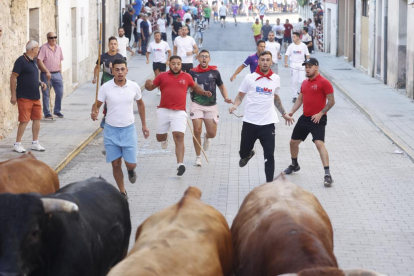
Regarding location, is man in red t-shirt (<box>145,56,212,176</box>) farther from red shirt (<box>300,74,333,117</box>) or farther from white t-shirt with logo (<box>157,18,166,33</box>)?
white t-shirt with logo (<box>157,18,166,33</box>)

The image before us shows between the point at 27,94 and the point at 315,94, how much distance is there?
5.64 meters

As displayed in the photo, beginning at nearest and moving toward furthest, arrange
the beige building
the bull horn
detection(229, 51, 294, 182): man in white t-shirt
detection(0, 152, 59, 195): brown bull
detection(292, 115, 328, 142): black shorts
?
the bull horn, detection(0, 152, 59, 195): brown bull, detection(229, 51, 294, 182): man in white t-shirt, detection(292, 115, 328, 142): black shorts, the beige building

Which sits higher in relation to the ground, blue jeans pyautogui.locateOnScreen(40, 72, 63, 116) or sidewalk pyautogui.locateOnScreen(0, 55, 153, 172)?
blue jeans pyautogui.locateOnScreen(40, 72, 63, 116)

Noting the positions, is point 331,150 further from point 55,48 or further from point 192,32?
point 192,32

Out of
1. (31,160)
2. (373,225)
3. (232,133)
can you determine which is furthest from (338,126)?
(31,160)

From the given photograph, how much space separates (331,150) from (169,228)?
33.7 ft

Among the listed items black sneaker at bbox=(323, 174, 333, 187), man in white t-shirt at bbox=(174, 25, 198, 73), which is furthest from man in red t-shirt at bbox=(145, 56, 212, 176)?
man in white t-shirt at bbox=(174, 25, 198, 73)

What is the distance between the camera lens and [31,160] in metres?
8.81

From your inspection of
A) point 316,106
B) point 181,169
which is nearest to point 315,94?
point 316,106

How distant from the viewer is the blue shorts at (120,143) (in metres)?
11.8

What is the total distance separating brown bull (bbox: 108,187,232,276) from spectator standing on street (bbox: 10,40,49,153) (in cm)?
876

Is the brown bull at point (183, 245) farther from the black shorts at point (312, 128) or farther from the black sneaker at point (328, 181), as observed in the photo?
the black shorts at point (312, 128)

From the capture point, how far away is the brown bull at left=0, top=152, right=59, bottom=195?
8.06 meters

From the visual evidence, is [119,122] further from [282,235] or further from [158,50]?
[158,50]
